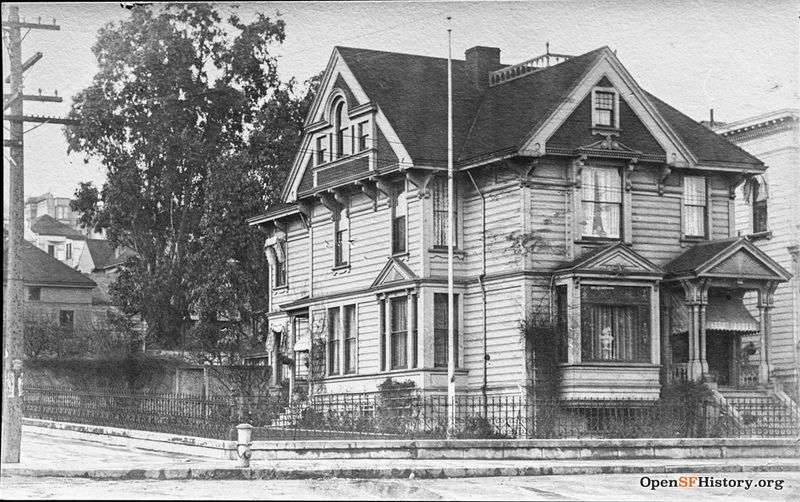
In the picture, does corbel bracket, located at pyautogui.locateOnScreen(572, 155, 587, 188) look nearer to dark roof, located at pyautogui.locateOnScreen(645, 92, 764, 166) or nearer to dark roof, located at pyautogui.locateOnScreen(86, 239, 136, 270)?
dark roof, located at pyautogui.locateOnScreen(645, 92, 764, 166)

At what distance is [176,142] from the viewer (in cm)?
3859

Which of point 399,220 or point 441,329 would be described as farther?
point 399,220

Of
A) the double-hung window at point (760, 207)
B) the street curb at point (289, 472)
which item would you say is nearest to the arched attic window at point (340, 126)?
the double-hung window at point (760, 207)

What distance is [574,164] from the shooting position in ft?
124

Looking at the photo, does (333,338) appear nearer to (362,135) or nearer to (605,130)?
(362,135)

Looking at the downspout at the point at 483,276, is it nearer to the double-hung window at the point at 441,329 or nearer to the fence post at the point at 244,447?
the double-hung window at the point at 441,329

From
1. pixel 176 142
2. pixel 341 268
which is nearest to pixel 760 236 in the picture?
pixel 341 268

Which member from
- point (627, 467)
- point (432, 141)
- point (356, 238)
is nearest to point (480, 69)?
point (432, 141)

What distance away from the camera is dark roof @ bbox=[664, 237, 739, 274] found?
3791 centimetres

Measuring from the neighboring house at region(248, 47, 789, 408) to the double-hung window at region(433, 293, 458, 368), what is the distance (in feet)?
0.21

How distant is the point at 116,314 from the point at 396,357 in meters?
8.34

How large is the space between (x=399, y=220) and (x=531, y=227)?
15.1 ft

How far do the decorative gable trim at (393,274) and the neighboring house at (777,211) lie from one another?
10.0 m

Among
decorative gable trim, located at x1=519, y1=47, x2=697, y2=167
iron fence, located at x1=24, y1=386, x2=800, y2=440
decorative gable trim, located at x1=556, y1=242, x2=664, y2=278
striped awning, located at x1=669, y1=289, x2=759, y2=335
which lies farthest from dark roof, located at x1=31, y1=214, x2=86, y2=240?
striped awning, located at x1=669, y1=289, x2=759, y2=335
